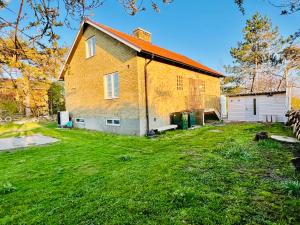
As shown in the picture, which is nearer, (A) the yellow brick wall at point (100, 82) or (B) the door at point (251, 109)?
(A) the yellow brick wall at point (100, 82)

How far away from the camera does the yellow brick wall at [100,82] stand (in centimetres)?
1022

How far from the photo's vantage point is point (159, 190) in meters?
3.35

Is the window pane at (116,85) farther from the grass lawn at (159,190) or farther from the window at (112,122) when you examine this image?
the grass lawn at (159,190)

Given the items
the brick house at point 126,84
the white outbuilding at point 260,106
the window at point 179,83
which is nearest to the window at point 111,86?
the brick house at point 126,84

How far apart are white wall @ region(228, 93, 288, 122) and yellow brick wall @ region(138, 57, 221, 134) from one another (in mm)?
4004

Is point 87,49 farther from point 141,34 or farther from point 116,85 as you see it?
point 141,34

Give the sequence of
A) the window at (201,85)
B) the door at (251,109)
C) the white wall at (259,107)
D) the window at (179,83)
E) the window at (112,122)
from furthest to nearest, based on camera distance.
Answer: the window at (201,85), the door at (251,109), the window at (179,83), the white wall at (259,107), the window at (112,122)

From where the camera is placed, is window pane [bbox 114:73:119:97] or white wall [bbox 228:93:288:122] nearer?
window pane [bbox 114:73:119:97]

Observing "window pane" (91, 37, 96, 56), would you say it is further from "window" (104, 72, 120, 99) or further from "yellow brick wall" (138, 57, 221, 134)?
"yellow brick wall" (138, 57, 221, 134)

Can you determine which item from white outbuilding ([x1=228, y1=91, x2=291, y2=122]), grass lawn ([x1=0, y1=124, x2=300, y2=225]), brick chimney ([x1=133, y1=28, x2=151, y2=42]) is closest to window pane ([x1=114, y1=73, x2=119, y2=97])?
brick chimney ([x1=133, y1=28, x2=151, y2=42])

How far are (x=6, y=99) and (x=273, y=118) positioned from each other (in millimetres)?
14155

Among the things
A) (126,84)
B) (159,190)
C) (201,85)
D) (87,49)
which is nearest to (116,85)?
(126,84)

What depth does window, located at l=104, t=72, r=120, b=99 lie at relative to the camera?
11326 millimetres

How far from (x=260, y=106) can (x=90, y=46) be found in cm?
1274
